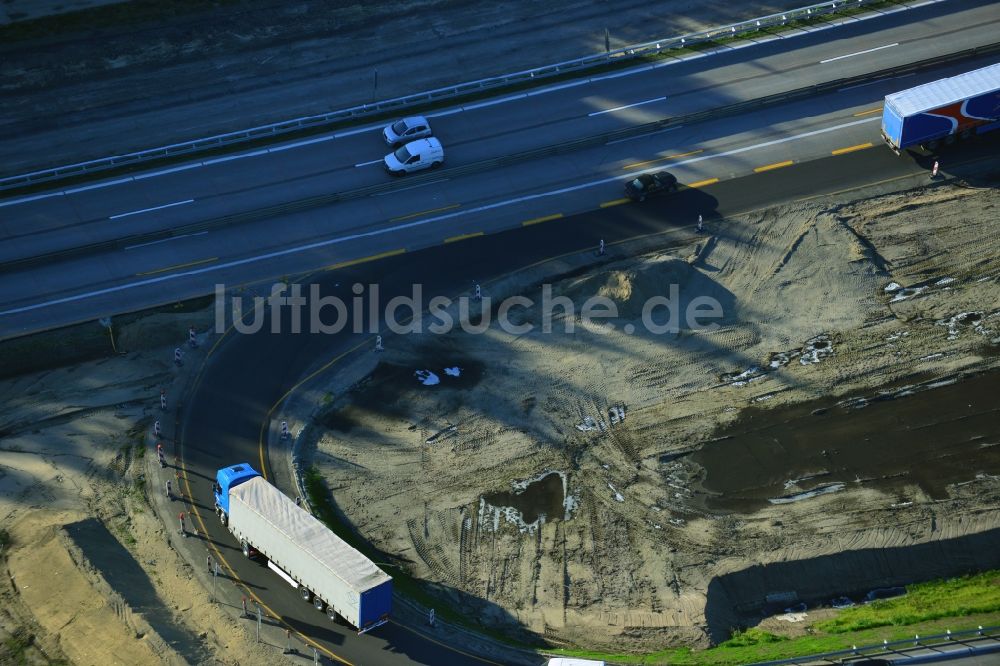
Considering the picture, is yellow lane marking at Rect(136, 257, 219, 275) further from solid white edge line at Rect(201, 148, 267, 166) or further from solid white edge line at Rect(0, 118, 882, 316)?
solid white edge line at Rect(201, 148, 267, 166)

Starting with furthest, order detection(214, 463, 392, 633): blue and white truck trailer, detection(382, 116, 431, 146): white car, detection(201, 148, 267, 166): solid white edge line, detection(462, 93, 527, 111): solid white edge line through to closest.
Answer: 1. detection(462, 93, 527, 111): solid white edge line
2. detection(382, 116, 431, 146): white car
3. detection(201, 148, 267, 166): solid white edge line
4. detection(214, 463, 392, 633): blue and white truck trailer

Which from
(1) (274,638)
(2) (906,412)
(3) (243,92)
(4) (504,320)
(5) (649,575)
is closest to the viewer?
(1) (274,638)

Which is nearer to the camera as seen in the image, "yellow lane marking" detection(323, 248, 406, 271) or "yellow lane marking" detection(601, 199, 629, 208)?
"yellow lane marking" detection(323, 248, 406, 271)

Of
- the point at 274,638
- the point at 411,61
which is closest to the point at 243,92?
the point at 411,61

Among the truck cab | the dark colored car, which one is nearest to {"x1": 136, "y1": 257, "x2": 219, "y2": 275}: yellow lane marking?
the truck cab

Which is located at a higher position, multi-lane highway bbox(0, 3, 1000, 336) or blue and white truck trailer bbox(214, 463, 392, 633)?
multi-lane highway bbox(0, 3, 1000, 336)

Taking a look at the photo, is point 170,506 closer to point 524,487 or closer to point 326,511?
point 326,511
